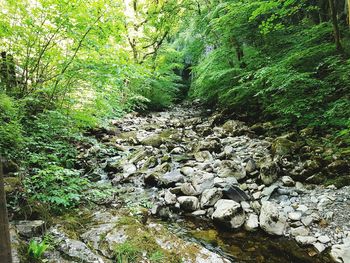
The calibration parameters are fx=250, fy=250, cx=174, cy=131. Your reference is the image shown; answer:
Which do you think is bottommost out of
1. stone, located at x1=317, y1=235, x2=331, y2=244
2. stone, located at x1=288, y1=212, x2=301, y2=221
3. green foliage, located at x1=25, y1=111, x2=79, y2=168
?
stone, located at x1=317, y1=235, x2=331, y2=244

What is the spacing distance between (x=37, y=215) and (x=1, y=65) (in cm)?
281

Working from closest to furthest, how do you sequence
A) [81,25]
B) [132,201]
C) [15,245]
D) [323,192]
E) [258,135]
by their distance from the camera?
[15,245]
[81,25]
[323,192]
[132,201]
[258,135]

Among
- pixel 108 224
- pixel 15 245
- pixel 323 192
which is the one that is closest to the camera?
pixel 15 245

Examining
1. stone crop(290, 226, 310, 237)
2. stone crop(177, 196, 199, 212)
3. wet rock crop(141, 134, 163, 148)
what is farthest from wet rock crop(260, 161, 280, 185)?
wet rock crop(141, 134, 163, 148)

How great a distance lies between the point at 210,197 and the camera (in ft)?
14.0

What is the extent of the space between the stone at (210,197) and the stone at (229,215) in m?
0.29

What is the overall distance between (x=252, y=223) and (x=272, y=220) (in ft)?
0.94

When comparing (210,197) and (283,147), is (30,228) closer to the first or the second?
(210,197)

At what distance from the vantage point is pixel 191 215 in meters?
4.11

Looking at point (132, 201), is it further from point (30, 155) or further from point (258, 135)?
point (258, 135)

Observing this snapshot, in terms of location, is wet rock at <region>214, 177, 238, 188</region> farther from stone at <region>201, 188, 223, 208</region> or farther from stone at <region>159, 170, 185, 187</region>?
stone at <region>159, 170, 185, 187</region>

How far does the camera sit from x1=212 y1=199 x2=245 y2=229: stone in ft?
12.1

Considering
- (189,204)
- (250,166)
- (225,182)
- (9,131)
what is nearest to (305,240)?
(225,182)

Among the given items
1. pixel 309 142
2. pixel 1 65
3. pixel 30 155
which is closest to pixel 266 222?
pixel 309 142
